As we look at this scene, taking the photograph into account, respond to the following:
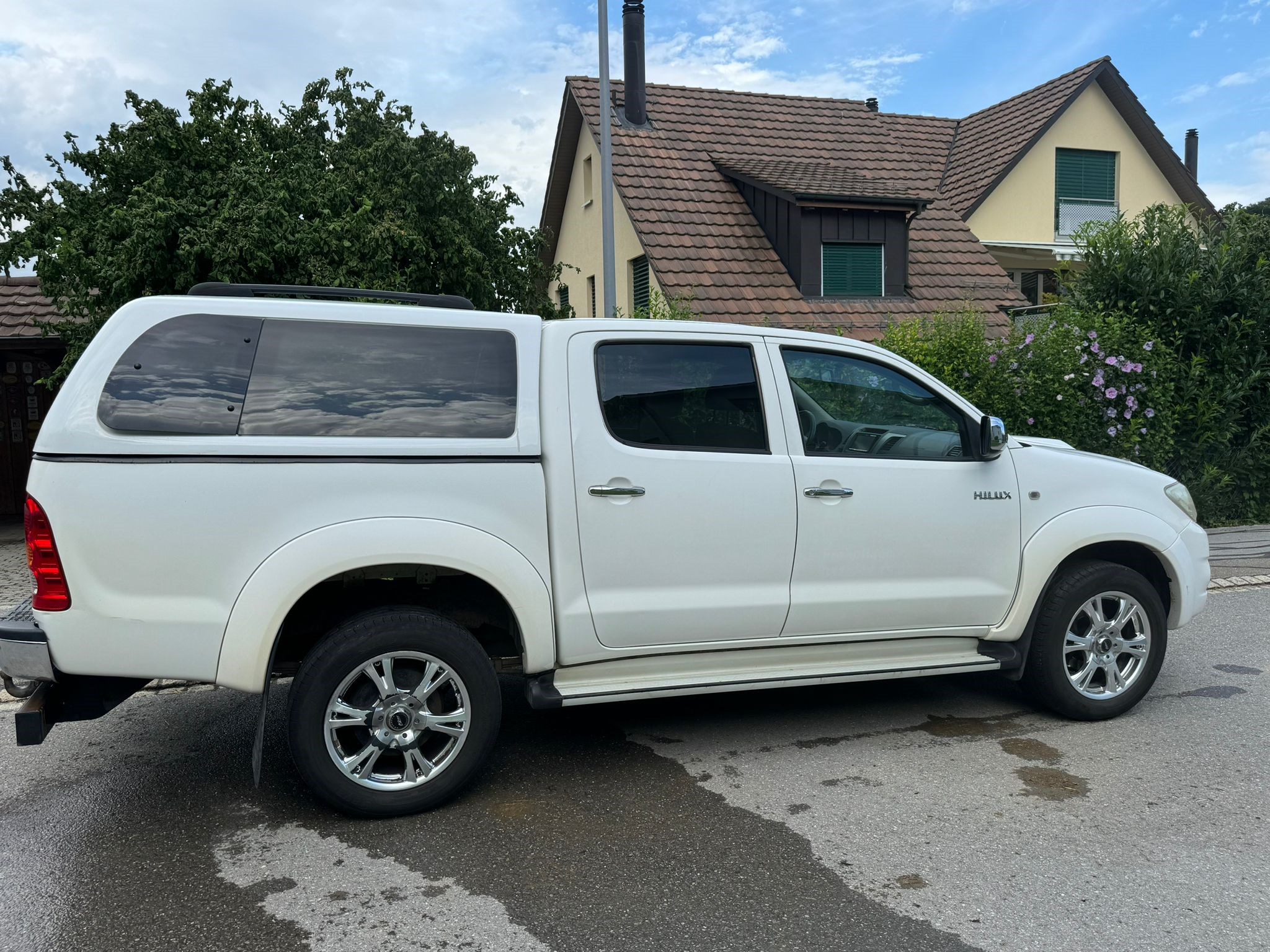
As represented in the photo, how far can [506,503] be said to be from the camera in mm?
4047

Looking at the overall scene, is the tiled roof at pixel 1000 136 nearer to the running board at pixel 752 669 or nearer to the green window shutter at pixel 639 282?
the green window shutter at pixel 639 282

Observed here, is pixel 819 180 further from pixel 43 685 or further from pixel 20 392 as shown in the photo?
pixel 43 685

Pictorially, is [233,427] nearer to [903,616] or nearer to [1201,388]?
[903,616]

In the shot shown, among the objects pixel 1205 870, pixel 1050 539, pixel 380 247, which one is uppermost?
pixel 380 247

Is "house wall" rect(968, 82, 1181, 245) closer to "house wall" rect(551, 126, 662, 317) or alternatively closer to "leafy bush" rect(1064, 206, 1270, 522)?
"house wall" rect(551, 126, 662, 317)

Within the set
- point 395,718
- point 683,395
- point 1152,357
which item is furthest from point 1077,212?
point 395,718

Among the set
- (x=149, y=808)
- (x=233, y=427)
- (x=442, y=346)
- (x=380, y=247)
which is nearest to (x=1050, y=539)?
(x=442, y=346)

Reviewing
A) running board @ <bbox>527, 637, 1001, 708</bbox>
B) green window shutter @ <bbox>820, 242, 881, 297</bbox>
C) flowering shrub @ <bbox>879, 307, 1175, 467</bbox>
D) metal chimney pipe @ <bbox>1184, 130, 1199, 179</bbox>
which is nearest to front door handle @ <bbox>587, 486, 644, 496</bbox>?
running board @ <bbox>527, 637, 1001, 708</bbox>

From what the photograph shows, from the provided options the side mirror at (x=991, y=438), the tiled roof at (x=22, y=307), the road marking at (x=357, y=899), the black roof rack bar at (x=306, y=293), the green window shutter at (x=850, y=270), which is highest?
the green window shutter at (x=850, y=270)

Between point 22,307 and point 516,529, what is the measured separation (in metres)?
12.3

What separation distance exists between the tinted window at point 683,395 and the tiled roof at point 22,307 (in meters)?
10.5

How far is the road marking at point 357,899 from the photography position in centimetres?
311

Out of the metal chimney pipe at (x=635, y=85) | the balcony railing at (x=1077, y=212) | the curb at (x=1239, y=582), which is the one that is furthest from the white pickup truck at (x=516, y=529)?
the balcony railing at (x=1077, y=212)

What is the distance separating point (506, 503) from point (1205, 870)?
2.74 metres
